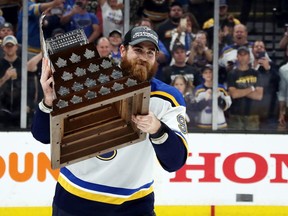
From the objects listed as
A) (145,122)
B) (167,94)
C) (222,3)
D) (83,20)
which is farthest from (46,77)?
(222,3)

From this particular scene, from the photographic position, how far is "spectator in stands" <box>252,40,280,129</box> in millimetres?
5262

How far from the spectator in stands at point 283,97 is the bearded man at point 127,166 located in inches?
109

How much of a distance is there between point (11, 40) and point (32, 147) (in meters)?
0.76

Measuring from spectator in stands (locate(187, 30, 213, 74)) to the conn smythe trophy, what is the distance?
3035 mm

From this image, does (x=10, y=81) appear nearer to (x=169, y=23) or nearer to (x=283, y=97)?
(x=169, y=23)

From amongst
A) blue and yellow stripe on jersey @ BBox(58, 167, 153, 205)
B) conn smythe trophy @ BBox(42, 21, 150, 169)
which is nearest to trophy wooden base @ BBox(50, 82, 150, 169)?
conn smythe trophy @ BBox(42, 21, 150, 169)

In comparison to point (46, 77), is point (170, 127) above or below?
below

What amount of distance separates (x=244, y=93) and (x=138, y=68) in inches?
119

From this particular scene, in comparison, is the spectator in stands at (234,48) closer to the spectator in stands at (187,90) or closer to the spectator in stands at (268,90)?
the spectator in stands at (268,90)

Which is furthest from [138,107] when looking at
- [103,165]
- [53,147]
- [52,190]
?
[52,190]

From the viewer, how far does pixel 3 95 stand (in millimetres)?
5082

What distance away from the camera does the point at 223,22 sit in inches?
205

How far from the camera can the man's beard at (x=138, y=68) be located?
2315 millimetres

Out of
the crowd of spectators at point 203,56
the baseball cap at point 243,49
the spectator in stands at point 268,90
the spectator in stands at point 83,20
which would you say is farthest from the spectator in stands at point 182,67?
the spectator in stands at point 83,20
